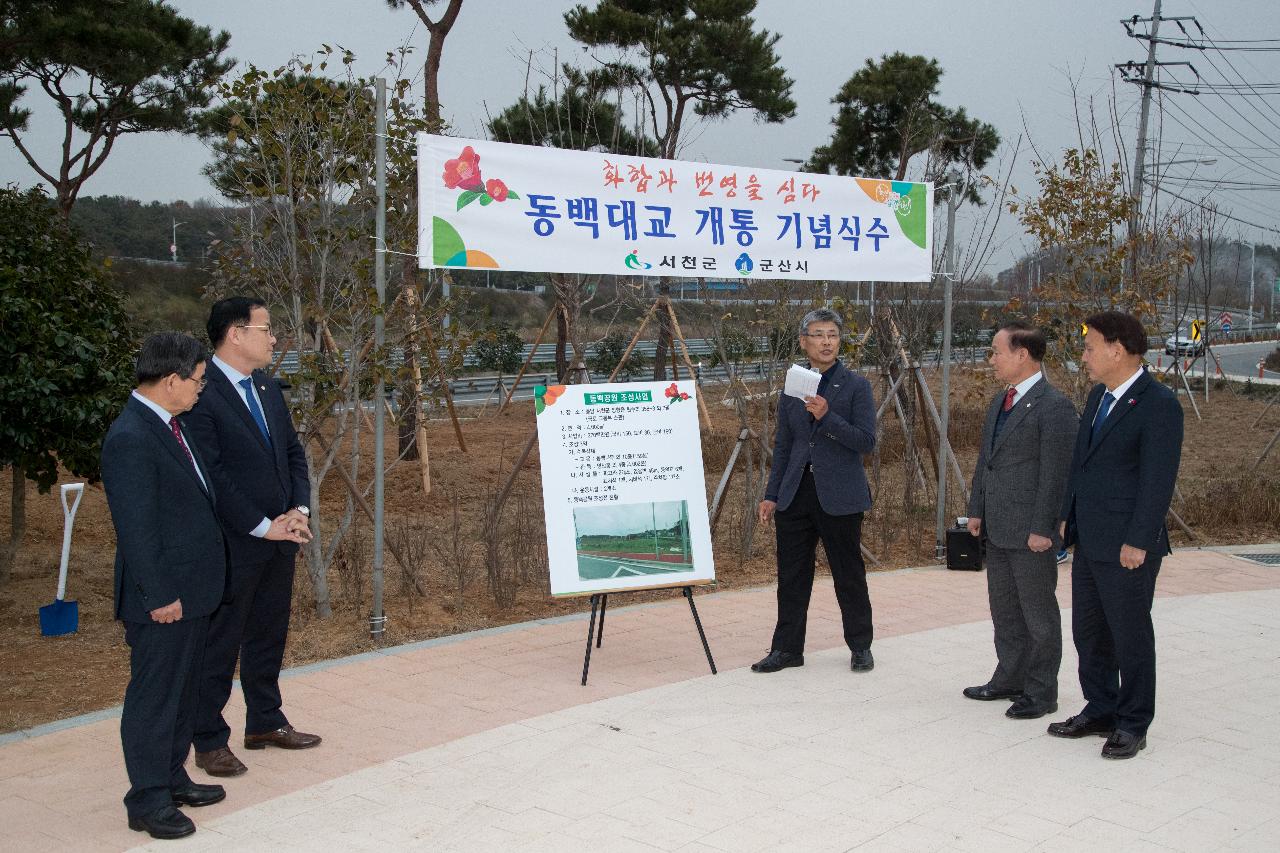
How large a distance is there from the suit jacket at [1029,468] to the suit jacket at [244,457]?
2898 mm

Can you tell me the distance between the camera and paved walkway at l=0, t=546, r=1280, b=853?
12.8 ft

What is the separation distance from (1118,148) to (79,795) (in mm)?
9364

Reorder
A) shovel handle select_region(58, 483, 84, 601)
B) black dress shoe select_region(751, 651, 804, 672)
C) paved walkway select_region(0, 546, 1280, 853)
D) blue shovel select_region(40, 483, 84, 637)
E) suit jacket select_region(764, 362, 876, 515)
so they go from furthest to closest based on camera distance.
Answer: blue shovel select_region(40, 483, 84, 637) → shovel handle select_region(58, 483, 84, 601) → black dress shoe select_region(751, 651, 804, 672) → suit jacket select_region(764, 362, 876, 515) → paved walkway select_region(0, 546, 1280, 853)

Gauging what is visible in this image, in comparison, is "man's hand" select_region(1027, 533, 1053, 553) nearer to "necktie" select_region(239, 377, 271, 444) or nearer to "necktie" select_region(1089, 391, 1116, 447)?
"necktie" select_region(1089, 391, 1116, 447)

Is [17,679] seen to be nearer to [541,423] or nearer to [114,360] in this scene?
[114,360]

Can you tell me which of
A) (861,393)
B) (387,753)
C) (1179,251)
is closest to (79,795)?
(387,753)

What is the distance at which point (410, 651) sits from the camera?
20.0 feet

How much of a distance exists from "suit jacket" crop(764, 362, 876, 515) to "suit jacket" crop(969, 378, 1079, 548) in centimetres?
63

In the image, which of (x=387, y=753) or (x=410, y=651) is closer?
(x=387, y=753)

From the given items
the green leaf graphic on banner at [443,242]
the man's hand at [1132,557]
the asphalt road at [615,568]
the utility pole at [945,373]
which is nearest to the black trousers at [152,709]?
the asphalt road at [615,568]

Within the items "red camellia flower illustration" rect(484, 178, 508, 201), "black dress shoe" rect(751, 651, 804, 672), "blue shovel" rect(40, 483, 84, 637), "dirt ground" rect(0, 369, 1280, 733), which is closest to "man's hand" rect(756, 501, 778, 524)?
"black dress shoe" rect(751, 651, 804, 672)

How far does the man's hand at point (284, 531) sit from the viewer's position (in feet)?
14.3

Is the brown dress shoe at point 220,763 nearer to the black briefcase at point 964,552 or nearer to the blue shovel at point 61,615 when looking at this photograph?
the blue shovel at point 61,615

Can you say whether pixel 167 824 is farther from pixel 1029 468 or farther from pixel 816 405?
pixel 1029 468
